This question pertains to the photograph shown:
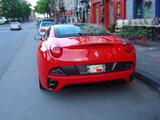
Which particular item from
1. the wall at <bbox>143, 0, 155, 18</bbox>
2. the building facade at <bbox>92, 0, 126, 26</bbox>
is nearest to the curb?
the wall at <bbox>143, 0, 155, 18</bbox>

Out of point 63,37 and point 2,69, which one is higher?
point 63,37

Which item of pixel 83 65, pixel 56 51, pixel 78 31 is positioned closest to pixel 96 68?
pixel 83 65

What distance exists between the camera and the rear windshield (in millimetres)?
7344

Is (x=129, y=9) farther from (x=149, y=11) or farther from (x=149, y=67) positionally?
(x=149, y=67)

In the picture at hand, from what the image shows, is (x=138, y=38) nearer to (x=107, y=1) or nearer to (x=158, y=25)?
(x=158, y=25)

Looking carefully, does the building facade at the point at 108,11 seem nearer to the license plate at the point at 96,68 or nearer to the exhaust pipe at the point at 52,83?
the license plate at the point at 96,68

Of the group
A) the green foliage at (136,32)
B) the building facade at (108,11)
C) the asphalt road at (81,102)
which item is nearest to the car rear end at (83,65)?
the asphalt road at (81,102)

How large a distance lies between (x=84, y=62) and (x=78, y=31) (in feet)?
4.74

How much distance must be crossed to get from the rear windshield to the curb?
1.24 metres

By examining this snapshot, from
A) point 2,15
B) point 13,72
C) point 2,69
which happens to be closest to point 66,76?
point 13,72

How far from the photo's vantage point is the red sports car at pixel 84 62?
6.27 metres

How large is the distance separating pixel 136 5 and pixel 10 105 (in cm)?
1585

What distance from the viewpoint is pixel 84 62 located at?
20.5 feet

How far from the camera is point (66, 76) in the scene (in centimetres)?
627
